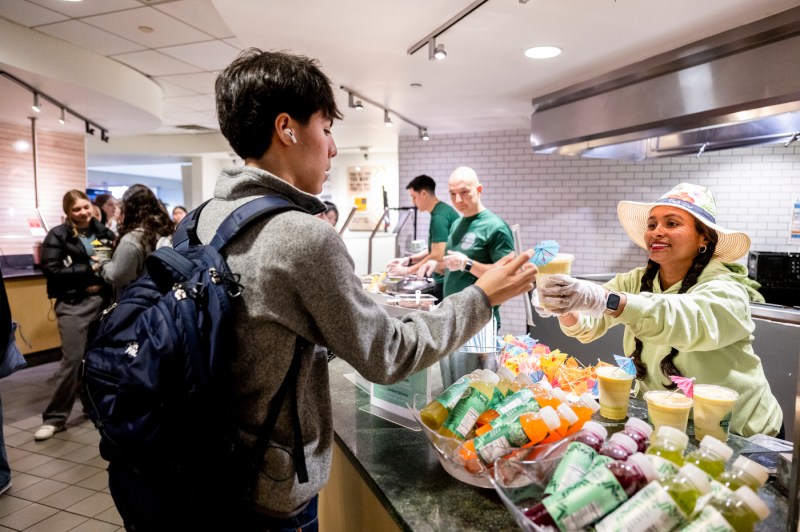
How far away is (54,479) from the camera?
346 centimetres

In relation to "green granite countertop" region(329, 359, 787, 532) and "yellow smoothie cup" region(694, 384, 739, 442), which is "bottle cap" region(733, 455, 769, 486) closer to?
"green granite countertop" region(329, 359, 787, 532)

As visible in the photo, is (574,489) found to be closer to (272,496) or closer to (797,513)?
(797,513)

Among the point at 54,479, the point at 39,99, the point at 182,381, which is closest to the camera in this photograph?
the point at 182,381

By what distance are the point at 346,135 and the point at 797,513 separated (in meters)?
9.00

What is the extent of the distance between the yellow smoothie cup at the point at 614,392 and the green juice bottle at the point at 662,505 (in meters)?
0.72

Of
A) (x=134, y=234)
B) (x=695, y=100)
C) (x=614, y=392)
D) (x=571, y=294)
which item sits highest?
(x=695, y=100)

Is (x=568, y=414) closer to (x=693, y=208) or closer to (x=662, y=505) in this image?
(x=662, y=505)

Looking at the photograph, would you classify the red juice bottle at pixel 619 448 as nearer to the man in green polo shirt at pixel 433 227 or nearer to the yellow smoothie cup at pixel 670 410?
the yellow smoothie cup at pixel 670 410

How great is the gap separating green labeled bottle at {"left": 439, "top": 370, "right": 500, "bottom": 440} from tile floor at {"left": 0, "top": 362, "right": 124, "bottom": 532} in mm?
2681

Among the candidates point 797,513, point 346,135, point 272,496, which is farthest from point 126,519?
point 346,135

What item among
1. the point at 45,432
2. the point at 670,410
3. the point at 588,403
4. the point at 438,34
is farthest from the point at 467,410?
the point at 45,432

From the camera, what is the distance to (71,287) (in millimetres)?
4285

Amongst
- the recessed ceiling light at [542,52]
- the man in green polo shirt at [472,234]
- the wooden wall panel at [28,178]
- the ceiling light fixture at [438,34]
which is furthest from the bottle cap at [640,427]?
the wooden wall panel at [28,178]

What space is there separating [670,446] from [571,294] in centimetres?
69
